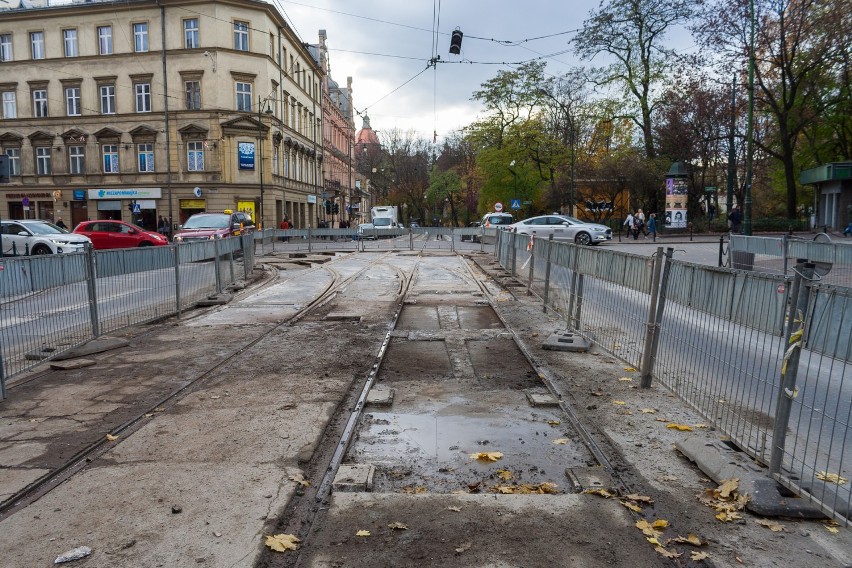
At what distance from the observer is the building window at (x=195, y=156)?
1763 inches

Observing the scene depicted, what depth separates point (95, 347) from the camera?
8.15 meters

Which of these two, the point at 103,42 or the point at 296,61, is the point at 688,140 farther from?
the point at 103,42

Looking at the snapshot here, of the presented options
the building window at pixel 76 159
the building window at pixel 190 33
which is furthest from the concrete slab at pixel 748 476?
the building window at pixel 76 159

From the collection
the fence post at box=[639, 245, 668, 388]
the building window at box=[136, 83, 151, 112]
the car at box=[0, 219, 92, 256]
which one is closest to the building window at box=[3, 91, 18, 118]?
the building window at box=[136, 83, 151, 112]

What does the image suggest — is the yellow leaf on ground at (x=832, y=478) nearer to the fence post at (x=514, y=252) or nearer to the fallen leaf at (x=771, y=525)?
the fallen leaf at (x=771, y=525)

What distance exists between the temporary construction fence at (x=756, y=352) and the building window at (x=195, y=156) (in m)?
41.9

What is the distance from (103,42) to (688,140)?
40.2m

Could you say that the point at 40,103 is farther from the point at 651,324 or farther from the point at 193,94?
the point at 651,324

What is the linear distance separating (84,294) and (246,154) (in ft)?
125

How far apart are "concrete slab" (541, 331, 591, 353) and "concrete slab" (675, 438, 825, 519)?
342 cm

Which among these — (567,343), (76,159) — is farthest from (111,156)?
(567,343)

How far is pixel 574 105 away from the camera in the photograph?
49.4 m

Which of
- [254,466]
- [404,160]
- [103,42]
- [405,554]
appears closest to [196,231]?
[254,466]

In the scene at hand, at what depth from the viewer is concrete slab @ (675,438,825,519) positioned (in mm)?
3711
